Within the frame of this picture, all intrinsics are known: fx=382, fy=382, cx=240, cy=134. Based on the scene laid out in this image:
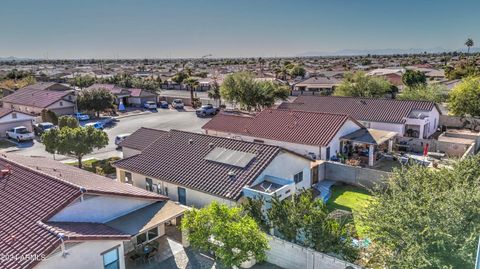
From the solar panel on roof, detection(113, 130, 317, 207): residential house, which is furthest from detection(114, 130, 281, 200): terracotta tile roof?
the solar panel on roof

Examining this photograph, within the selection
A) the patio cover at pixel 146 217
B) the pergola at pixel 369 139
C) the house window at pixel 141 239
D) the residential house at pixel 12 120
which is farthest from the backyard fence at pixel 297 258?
the residential house at pixel 12 120

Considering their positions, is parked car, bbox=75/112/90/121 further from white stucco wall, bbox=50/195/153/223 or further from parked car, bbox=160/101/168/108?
white stucco wall, bbox=50/195/153/223

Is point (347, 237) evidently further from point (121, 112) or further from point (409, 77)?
point (409, 77)

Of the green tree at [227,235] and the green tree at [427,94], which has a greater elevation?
the green tree at [427,94]

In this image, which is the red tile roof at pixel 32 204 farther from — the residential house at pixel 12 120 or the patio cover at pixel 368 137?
the residential house at pixel 12 120

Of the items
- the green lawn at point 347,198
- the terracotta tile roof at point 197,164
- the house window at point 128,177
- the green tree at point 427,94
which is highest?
the green tree at point 427,94
